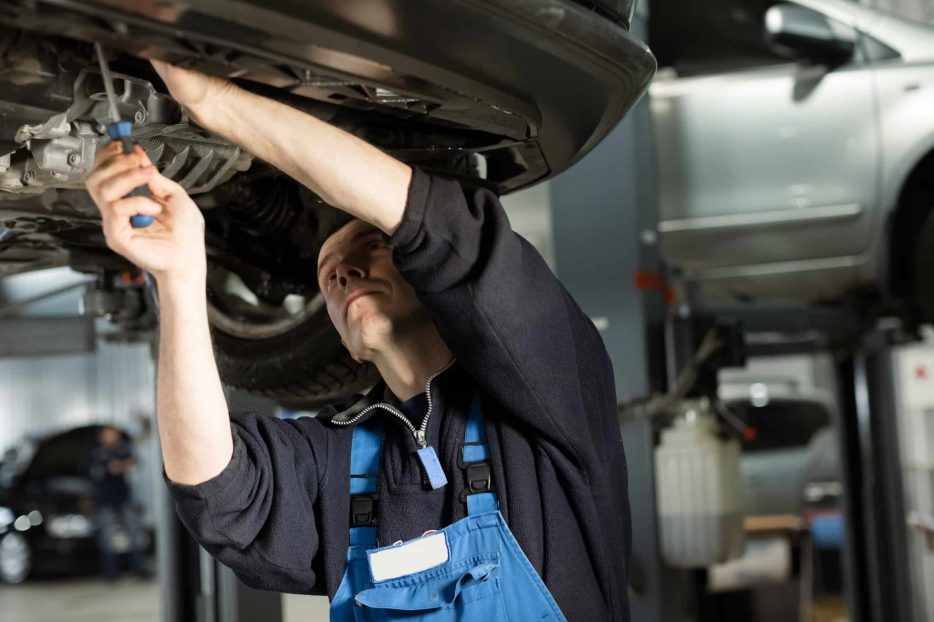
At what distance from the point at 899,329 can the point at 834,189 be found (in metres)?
0.62

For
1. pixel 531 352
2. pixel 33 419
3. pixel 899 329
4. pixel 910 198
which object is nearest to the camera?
pixel 531 352

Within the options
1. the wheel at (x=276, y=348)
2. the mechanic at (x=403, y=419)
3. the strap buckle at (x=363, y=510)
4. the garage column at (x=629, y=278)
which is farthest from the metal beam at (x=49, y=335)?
the strap buckle at (x=363, y=510)

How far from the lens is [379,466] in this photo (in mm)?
1112

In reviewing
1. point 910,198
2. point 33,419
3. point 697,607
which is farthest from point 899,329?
point 33,419

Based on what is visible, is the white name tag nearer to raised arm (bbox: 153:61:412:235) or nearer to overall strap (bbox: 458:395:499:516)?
overall strap (bbox: 458:395:499:516)

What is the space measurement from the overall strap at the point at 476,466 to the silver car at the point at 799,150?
6.25ft

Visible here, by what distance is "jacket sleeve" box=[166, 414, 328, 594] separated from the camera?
0.98 metres

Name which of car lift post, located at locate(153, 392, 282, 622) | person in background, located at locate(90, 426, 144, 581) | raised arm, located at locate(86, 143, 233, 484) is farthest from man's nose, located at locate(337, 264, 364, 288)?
person in background, located at locate(90, 426, 144, 581)

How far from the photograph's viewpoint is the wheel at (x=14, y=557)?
20.0 ft

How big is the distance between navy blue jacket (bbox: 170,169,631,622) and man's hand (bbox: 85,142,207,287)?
182 millimetres

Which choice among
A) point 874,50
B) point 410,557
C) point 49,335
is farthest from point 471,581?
point 874,50

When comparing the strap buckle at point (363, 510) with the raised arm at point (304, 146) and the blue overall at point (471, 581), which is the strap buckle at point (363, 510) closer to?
the blue overall at point (471, 581)

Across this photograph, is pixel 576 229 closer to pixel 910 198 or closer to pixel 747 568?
pixel 910 198

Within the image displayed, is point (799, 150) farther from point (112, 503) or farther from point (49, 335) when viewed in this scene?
point (112, 503)
